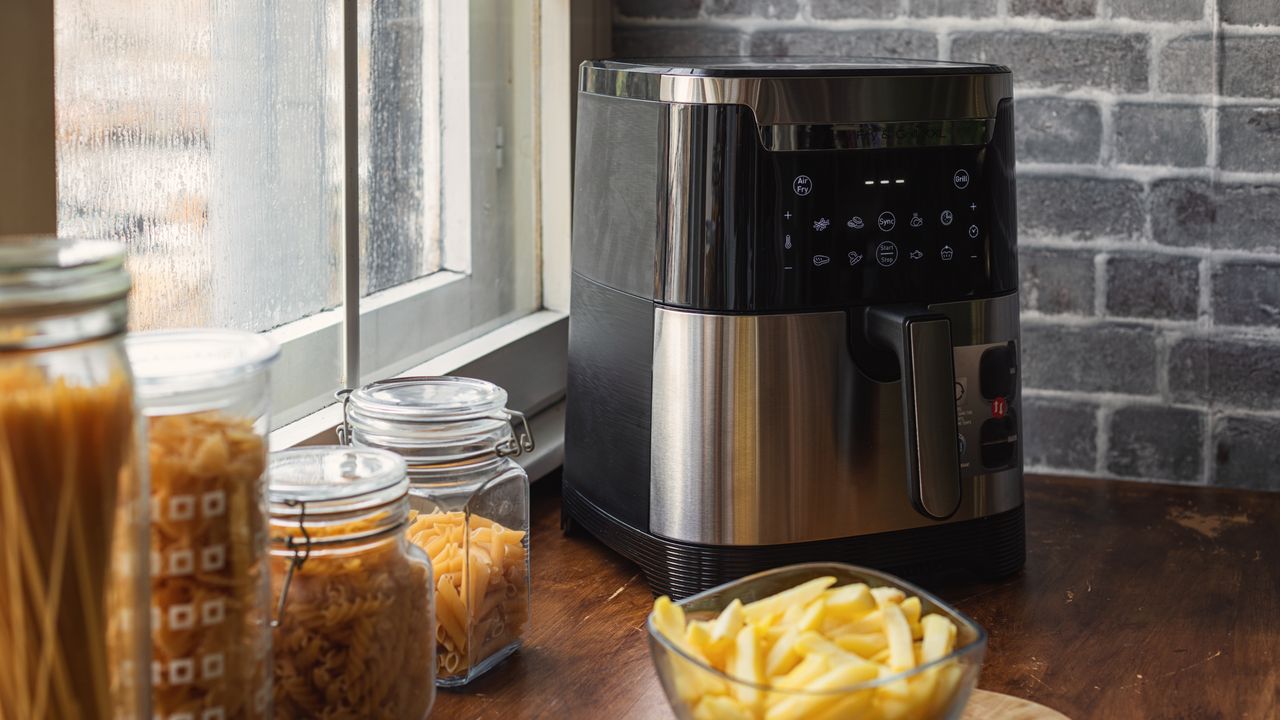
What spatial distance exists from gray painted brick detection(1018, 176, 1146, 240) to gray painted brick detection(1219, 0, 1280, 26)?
168mm

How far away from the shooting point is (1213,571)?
1075 millimetres

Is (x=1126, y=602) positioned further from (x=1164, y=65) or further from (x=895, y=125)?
(x=1164, y=65)

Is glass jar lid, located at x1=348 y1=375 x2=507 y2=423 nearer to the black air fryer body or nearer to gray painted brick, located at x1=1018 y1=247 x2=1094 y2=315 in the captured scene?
the black air fryer body

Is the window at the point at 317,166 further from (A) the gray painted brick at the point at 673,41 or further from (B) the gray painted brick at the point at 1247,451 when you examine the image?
(B) the gray painted brick at the point at 1247,451

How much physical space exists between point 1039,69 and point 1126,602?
1.75 feet

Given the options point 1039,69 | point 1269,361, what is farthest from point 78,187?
point 1269,361

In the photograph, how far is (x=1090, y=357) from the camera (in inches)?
52.0

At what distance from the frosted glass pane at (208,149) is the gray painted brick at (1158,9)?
719 millimetres

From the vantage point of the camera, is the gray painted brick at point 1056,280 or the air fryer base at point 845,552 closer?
the air fryer base at point 845,552

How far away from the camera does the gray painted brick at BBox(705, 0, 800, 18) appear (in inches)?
53.1

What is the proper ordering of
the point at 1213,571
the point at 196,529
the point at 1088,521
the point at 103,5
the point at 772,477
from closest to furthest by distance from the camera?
the point at 196,529
the point at 103,5
the point at 772,477
the point at 1213,571
the point at 1088,521

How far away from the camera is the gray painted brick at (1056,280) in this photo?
131cm

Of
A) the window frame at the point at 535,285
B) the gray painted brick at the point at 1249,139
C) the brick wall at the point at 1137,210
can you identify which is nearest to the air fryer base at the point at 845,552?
the window frame at the point at 535,285

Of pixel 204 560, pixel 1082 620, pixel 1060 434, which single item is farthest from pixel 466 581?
pixel 1060 434
